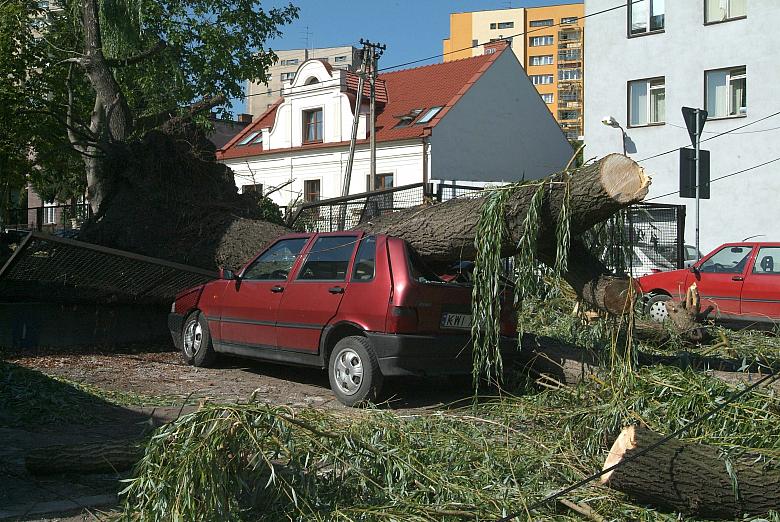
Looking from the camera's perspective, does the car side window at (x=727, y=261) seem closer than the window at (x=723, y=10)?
Yes

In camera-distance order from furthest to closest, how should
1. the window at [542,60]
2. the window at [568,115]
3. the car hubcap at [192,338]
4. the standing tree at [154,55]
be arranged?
1. the window at [542,60]
2. the window at [568,115]
3. the standing tree at [154,55]
4. the car hubcap at [192,338]

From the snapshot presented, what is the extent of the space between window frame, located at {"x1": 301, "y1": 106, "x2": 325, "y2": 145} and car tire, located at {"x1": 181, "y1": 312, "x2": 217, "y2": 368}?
1190 inches

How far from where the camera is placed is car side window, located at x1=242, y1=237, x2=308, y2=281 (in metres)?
9.34

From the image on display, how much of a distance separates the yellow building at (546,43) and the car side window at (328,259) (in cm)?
10308

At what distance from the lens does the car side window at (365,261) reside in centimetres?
821

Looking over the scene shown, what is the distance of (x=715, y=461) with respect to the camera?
475 cm

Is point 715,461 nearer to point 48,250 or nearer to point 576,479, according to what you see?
point 576,479

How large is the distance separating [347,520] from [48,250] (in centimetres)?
764

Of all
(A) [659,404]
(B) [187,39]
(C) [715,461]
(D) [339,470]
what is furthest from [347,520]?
(B) [187,39]

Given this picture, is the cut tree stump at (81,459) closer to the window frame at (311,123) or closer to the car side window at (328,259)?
the car side window at (328,259)

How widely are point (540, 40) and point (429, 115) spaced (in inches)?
3267

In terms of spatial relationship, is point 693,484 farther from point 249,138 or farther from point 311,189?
point 249,138

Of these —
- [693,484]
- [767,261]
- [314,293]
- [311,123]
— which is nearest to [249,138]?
[311,123]

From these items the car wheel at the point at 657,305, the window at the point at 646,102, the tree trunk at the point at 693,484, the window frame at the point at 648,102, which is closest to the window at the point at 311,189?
the window frame at the point at 648,102
